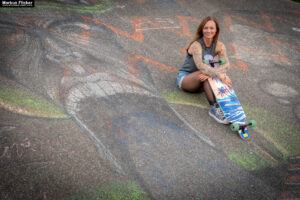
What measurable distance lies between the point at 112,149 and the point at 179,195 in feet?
2.81

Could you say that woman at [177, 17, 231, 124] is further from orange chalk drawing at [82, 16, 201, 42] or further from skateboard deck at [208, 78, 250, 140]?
orange chalk drawing at [82, 16, 201, 42]

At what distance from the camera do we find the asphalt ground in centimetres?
229

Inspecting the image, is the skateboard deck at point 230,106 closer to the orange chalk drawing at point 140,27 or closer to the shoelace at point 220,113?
the shoelace at point 220,113

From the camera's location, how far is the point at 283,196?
2361mm

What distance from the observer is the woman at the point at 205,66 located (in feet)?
10.2

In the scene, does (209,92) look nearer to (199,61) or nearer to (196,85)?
(196,85)

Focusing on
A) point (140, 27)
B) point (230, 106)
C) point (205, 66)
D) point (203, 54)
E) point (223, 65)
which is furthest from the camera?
point (140, 27)

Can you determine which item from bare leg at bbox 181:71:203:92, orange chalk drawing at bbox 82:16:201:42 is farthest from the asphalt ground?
bare leg at bbox 181:71:203:92

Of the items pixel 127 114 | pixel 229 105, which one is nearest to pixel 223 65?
pixel 229 105

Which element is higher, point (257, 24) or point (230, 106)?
point (257, 24)

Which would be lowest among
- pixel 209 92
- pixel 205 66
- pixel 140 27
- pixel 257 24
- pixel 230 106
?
pixel 230 106

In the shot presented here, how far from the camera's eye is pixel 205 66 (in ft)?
10.1

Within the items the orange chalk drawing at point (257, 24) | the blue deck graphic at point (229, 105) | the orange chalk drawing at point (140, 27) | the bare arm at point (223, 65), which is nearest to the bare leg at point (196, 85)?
the blue deck graphic at point (229, 105)

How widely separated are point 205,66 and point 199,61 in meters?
0.11
